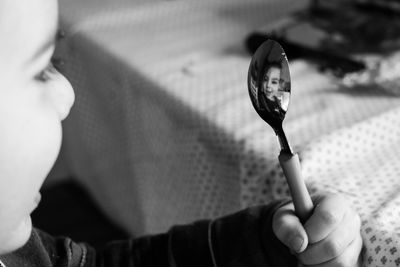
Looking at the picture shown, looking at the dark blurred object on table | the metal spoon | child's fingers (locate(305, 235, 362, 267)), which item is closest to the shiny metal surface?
the metal spoon

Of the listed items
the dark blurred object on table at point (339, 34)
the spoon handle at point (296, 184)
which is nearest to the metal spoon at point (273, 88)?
the spoon handle at point (296, 184)

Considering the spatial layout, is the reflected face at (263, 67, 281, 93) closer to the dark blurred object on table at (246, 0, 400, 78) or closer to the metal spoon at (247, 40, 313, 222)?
the metal spoon at (247, 40, 313, 222)

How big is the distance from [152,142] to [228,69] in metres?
0.18

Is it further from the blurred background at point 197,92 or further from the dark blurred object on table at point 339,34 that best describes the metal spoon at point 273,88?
the dark blurred object on table at point 339,34

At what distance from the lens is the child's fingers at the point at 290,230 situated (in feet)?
1.52

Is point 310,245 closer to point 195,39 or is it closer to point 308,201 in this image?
point 308,201

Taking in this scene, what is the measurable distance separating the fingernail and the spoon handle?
3cm

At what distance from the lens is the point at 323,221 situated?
0.47 m

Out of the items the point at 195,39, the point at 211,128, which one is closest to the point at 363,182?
the point at 211,128

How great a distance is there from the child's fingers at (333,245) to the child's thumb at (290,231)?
13 mm

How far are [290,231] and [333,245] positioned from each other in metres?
0.04

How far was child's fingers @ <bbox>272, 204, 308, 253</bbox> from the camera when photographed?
463mm

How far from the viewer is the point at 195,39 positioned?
1.04m

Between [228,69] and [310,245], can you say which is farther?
[228,69]
